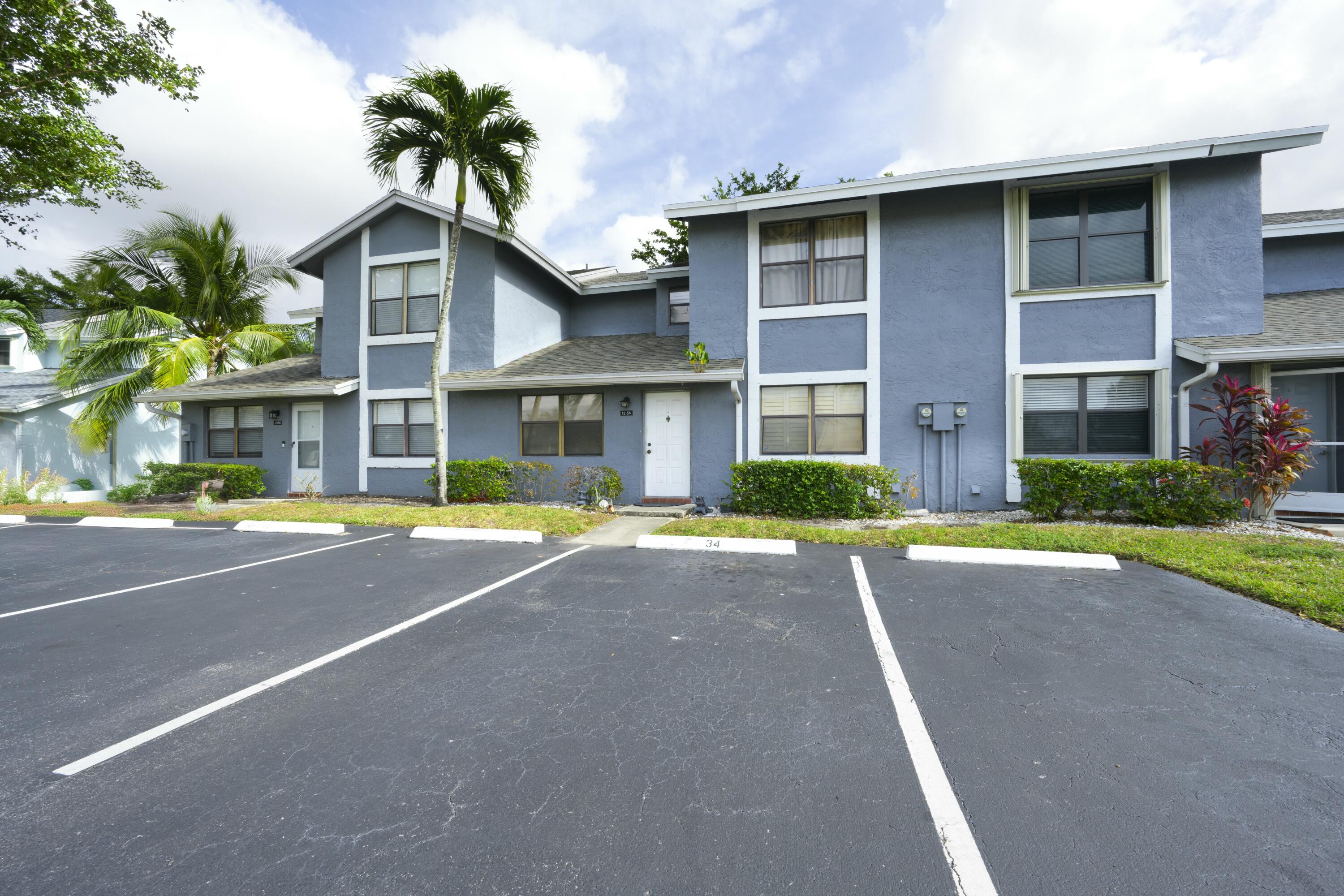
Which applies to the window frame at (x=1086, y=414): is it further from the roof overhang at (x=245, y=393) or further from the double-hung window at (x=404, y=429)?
the roof overhang at (x=245, y=393)

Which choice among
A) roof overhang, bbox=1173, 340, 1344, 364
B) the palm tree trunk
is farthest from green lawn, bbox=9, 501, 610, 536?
roof overhang, bbox=1173, 340, 1344, 364

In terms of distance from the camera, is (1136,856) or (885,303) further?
(885,303)

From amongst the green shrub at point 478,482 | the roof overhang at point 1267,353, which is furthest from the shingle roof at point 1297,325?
the green shrub at point 478,482

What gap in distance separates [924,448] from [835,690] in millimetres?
8156

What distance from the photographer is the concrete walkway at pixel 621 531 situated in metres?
8.13

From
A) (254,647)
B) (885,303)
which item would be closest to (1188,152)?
(885,303)

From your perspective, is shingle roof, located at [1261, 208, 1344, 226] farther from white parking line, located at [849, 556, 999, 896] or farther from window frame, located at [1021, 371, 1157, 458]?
white parking line, located at [849, 556, 999, 896]

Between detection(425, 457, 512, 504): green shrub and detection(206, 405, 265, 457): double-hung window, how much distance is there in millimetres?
6457

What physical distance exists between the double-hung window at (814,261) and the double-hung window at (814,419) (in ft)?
5.83

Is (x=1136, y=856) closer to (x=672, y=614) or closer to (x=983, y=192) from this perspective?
(x=672, y=614)

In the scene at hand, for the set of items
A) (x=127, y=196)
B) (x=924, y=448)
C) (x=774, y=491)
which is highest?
(x=127, y=196)

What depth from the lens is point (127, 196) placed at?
1345 cm

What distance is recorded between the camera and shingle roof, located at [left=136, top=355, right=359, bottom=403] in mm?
13008

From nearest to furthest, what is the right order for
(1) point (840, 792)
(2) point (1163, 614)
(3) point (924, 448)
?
(1) point (840, 792) < (2) point (1163, 614) < (3) point (924, 448)
